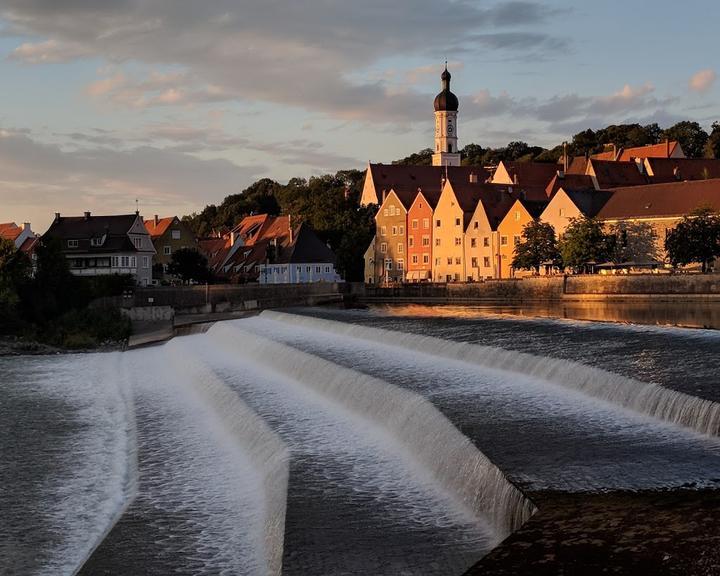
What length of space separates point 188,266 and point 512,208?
112 feet

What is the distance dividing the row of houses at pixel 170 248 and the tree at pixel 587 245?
96.7ft

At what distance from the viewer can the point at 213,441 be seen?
1895 centimetres

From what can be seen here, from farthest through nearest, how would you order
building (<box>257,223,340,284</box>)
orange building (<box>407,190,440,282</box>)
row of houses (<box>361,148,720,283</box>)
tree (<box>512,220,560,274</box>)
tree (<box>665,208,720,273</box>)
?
1. orange building (<box>407,190,440,282</box>)
2. building (<box>257,223,340,284</box>)
3. tree (<box>512,220,560,274</box>)
4. row of houses (<box>361,148,720,283</box>)
5. tree (<box>665,208,720,273</box>)

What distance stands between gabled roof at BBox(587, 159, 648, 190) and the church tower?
40548 mm

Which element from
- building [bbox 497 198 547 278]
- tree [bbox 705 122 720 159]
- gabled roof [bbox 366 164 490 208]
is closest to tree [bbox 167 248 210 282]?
building [bbox 497 198 547 278]

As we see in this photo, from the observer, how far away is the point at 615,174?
97.2m

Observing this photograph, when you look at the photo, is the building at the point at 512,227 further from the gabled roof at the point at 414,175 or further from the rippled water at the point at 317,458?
the rippled water at the point at 317,458

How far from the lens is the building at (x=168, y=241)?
99562mm

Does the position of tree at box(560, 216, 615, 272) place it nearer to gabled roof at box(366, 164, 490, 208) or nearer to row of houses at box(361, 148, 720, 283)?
row of houses at box(361, 148, 720, 283)

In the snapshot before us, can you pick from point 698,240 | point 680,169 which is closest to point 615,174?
point 680,169

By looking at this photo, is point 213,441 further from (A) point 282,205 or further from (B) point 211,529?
(A) point 282,205

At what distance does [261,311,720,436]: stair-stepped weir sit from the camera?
1524 cm

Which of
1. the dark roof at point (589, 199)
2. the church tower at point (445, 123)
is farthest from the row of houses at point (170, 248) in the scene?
the church tower at point (445, 123)

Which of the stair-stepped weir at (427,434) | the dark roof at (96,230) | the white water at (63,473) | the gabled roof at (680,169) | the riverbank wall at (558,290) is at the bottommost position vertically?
the white water at (63,473)
